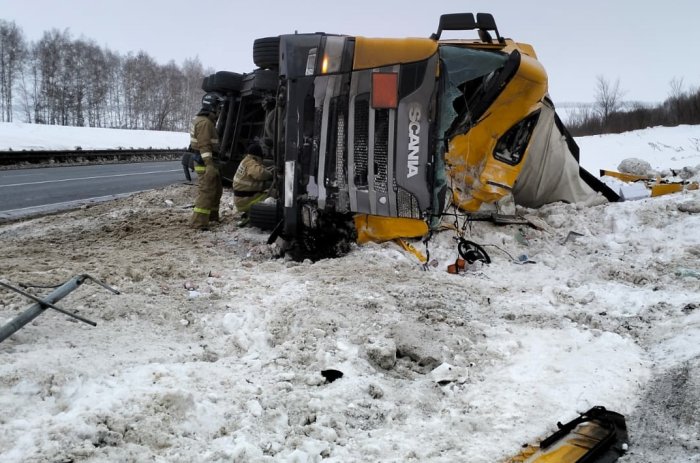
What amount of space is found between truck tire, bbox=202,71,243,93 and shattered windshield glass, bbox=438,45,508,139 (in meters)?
3.87

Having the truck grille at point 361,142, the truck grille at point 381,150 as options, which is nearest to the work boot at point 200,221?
the truck grille at point 361,142

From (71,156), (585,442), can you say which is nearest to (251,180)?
(585,442)

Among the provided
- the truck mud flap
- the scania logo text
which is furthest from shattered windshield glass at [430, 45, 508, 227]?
the truck mud flap

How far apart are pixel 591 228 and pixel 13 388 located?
5203 mm

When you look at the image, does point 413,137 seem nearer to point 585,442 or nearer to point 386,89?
point 386,89

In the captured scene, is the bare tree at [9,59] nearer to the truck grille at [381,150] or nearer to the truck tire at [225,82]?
the truck tire at [225,82]

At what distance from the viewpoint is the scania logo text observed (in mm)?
4719

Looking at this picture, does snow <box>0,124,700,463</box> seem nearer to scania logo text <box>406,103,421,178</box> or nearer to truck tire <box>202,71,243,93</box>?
scania logo text <box>406,103,421,178</box>

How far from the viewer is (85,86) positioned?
5434 cm

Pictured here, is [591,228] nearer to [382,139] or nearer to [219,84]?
[382,139]

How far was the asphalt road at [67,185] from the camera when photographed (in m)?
9.22

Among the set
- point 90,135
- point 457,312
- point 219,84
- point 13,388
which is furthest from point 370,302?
point 90,135

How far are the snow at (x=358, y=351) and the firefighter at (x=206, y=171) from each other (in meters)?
1.30

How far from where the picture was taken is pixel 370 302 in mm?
3650
